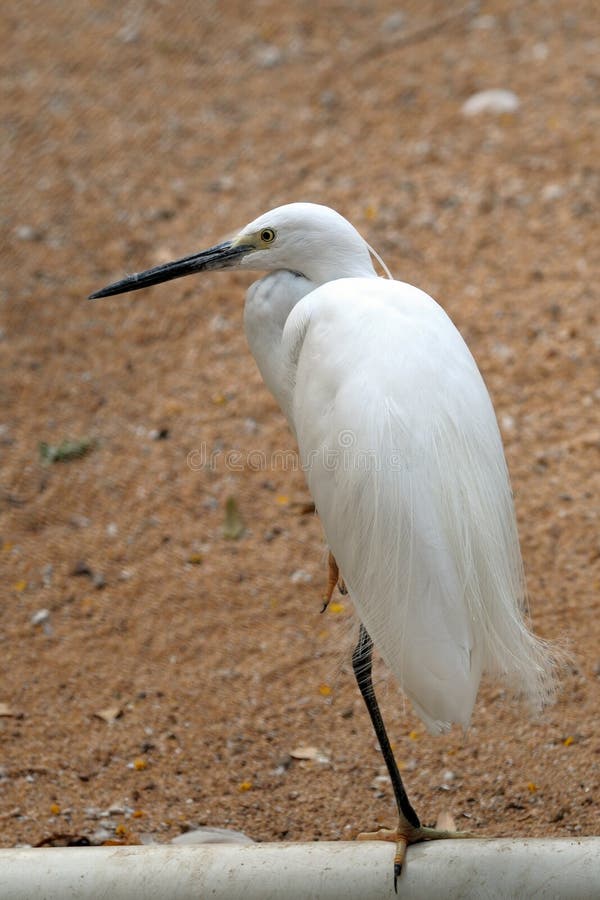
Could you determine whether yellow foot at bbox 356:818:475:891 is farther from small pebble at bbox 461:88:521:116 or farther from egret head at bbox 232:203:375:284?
small pebble at bbox 461:88:521:116

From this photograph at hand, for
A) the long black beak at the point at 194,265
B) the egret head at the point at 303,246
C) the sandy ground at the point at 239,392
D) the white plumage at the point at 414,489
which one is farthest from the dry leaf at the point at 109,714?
the egret head at the point at 303,246

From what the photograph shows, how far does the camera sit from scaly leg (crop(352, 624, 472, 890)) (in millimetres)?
2324

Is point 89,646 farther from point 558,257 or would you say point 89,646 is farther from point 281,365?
point 558,257

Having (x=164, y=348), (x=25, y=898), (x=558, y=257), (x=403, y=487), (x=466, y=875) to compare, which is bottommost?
(x=558, y=257)

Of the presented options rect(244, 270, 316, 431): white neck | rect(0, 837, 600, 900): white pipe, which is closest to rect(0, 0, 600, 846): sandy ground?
rect(0, 837, 600, 900): white pipe

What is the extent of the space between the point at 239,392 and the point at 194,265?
164cm

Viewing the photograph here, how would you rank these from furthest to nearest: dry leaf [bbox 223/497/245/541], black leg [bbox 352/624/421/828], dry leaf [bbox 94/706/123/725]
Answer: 1. dry leaf [bbox 223/497/245/541]
2. dry leaf [bbox 94/706/123/725]
3. black leg [bbox 352/624/421/828]

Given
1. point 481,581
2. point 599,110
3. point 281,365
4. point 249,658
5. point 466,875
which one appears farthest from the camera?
point 599,110

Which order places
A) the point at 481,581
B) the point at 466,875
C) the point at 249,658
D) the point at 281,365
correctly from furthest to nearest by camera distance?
1. the point at 249,658
2. the point at 281,365
3. the point at 481,581
4. the point at 466,875

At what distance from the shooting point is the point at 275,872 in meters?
2.19

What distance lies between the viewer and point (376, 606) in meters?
2.35

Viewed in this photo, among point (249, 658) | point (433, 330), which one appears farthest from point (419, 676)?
point (249, 658)

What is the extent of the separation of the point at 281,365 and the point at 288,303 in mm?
155

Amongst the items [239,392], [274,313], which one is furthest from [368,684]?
[239,392]
